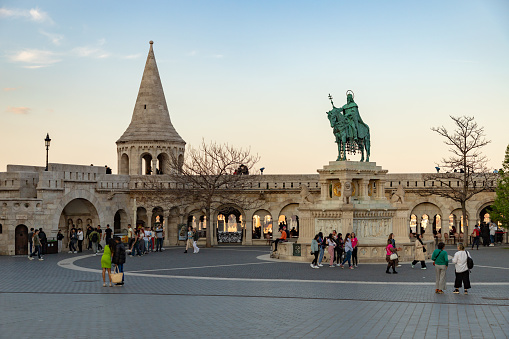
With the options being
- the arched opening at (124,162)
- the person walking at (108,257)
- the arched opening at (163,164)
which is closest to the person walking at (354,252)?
the person walking at (108,257)

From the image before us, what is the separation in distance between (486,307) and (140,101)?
117ft

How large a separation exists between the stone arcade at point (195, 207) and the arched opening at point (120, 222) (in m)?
0.06

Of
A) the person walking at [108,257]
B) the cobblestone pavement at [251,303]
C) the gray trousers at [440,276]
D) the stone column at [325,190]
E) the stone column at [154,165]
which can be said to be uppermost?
the stone column at [154,165]

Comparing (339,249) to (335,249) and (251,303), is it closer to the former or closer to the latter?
(335,249)

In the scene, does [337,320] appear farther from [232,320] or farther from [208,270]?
[208,270]

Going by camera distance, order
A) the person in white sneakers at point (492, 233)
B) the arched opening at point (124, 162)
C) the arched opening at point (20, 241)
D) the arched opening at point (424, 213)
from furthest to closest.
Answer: the arched opening at point (124, 162)
the arched opening at point (424, 213)
the person in white sneakers at point (492, 233)
the arched opening at point (20, 241)

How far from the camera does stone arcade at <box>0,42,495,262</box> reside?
95.2 ft

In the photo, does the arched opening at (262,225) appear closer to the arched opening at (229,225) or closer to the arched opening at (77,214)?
the arched opening at (229,225)

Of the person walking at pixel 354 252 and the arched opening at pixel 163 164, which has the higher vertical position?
the arched opening at pixel 163 164

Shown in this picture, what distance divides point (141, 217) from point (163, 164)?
5604mm

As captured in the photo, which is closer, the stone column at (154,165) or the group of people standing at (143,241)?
the group of people standing at (143,241)

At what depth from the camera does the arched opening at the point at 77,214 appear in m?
38.1

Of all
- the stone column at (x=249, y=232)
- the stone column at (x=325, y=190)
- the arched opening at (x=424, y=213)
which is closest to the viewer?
the stone column at (x=325, y=190)

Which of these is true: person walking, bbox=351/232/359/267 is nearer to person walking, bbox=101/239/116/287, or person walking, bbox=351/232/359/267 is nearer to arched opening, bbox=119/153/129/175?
person walking, bbox=101/239/116/287
